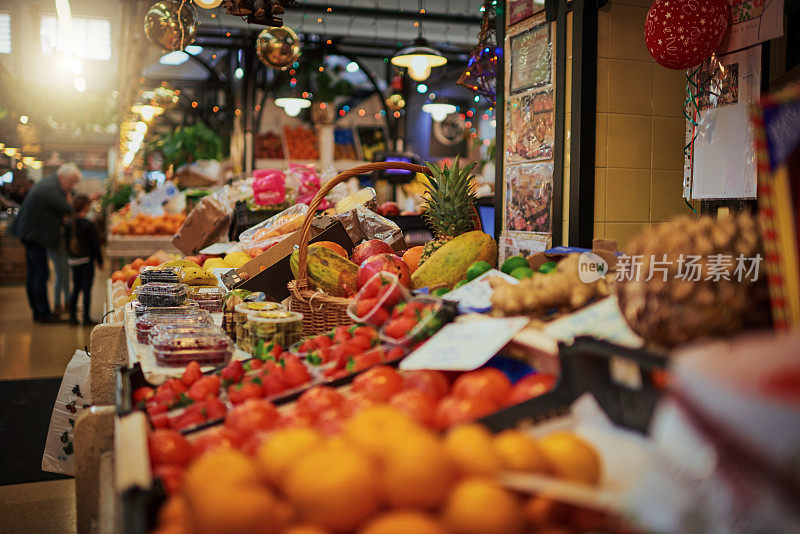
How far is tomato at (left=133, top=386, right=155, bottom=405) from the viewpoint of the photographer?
1.58 m

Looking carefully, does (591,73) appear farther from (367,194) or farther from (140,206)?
(140,206)

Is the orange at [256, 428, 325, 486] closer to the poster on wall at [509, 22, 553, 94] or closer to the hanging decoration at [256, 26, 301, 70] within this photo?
the poster on wall at [509, 22, 553, 94]

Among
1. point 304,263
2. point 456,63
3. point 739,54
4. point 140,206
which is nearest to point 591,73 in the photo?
point 739,54

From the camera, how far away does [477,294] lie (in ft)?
6.15

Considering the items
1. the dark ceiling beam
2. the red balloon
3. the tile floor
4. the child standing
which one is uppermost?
the dark ceiling beam

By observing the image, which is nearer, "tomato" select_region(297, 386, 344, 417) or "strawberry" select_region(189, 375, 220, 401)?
"tomato" select_region(297, 386, 344, 417)

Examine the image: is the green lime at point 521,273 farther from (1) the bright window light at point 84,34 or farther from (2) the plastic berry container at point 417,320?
(1) the bright window light at point 84,34

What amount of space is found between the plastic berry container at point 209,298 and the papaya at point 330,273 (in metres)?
0.73

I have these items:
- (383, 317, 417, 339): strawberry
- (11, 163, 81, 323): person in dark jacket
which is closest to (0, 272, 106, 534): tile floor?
(11, 163, 81, 323): person in dark jacket

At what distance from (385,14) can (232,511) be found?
33.1 feet

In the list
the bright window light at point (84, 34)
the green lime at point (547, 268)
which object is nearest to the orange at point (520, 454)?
the green lime at point (547, 268)

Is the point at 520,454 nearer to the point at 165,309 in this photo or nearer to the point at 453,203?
the point at 453,203

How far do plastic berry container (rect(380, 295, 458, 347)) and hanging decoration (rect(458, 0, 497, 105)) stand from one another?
247cm

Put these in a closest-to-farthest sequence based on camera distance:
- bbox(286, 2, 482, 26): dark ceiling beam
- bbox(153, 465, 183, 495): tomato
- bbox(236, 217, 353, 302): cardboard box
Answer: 1. bbox(153, 465, 183, 495): tomato
2. bbox(236, 217, 353, 302): cardboard box
3. bbox(286, 2, 482, 26): dark ceiling beam
